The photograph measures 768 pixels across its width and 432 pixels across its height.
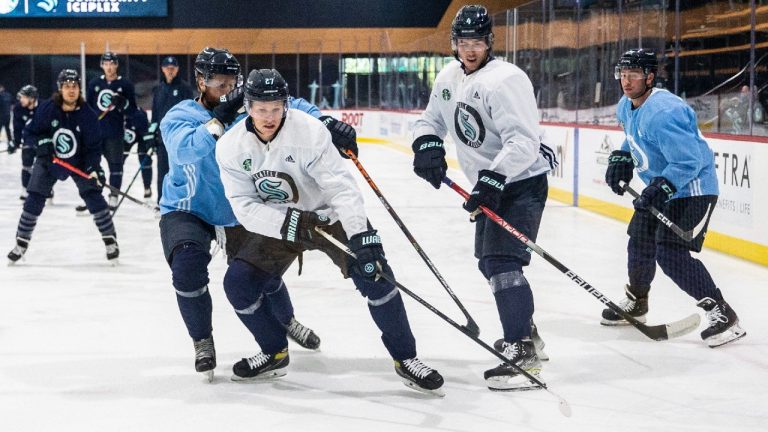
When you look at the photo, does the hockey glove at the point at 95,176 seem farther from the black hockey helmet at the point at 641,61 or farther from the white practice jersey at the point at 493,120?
the black hockey helmet at the point at 641,61

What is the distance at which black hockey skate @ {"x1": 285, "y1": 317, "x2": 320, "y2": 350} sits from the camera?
345 centimetres

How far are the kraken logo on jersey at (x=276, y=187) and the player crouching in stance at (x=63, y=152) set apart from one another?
263 cm

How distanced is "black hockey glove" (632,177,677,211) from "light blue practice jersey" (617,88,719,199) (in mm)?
26

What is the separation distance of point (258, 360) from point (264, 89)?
0.86 metres

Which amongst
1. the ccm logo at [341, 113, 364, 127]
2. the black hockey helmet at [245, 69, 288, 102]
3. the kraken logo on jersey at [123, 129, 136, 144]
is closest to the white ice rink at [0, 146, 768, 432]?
the black hockey helmet at [245, 69, 288, 102]

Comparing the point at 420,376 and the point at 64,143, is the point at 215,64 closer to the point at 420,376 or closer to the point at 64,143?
the point at 420,376

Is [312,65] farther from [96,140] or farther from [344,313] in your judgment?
[344,313]

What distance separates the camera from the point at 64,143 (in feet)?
17.6

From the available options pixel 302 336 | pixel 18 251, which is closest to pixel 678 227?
pixel 302 336

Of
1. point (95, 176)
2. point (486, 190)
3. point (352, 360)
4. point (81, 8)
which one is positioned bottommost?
point (352, 360)

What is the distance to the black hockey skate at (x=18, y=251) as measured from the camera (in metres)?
5.29

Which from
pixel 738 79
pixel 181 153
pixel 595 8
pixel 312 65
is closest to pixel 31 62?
pixel 312 65

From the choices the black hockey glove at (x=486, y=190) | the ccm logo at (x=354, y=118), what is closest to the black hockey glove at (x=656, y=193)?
the black hockey glove at (x=486, y=190)

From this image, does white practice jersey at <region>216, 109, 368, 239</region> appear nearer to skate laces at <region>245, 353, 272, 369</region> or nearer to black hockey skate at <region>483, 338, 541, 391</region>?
skate laces at <region>245, 353, 272, 369</region>
